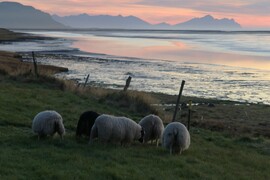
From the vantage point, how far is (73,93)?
78.8ft

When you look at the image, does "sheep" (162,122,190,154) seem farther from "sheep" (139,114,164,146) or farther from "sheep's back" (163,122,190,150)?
"sheep" (139,114,164,146)

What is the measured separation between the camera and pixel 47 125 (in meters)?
12.0

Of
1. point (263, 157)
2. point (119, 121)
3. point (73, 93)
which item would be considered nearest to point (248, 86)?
point (73, 93)

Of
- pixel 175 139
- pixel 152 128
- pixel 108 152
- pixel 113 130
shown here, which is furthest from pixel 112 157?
pixel 152 128

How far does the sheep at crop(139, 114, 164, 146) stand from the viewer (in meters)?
13.6

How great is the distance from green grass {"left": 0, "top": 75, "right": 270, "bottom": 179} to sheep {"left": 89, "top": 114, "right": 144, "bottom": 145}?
229 millimetres

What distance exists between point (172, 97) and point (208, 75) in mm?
16778

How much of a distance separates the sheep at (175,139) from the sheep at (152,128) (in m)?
1.08

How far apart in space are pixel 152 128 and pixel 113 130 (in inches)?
75.2

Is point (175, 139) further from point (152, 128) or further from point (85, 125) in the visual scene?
point (85, 125)

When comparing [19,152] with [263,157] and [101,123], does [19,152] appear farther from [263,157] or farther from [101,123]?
[263,157]

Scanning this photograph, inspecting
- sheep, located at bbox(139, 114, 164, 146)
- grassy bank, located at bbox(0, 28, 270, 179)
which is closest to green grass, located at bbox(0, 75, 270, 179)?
grassy bank, located at bbox(0, 28, 270, 179)

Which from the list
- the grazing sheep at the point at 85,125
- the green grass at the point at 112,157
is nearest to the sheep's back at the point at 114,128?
the green grass at the point at 112,157

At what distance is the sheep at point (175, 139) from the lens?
40.1 feet
